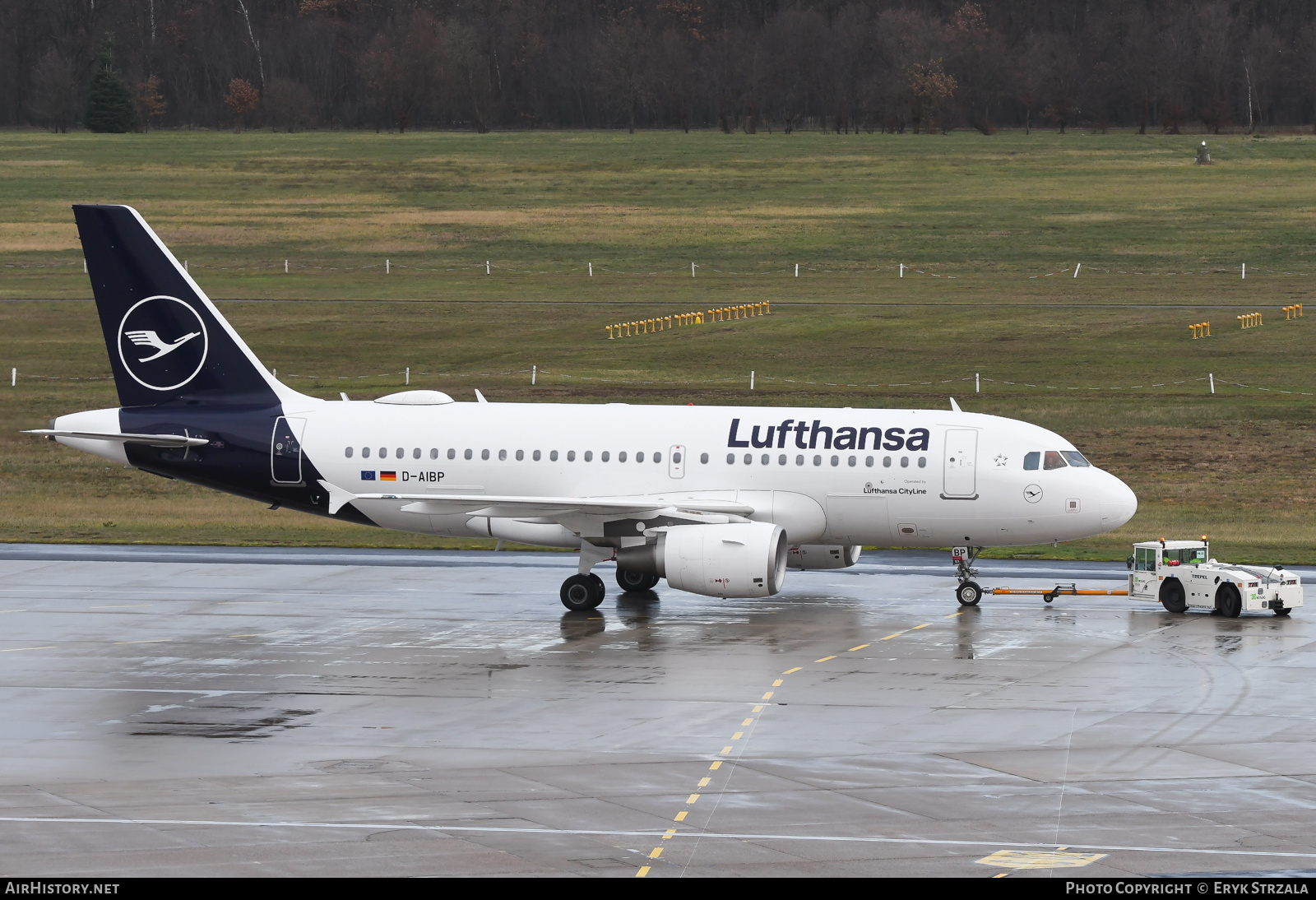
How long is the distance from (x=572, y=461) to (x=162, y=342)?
11.2 metres

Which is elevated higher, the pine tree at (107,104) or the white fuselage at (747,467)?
the pine tree at (107,104)

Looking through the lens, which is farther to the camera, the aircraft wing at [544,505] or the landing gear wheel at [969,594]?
the landing gear wheel at [969,594]

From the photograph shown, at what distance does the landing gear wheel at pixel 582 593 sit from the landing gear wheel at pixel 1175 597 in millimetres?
13606

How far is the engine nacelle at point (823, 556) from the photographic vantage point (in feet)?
139

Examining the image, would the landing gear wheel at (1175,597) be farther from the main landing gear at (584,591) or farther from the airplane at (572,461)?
the main landing gear at (584,591)

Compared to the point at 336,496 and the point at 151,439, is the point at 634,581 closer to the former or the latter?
the point at 336,496

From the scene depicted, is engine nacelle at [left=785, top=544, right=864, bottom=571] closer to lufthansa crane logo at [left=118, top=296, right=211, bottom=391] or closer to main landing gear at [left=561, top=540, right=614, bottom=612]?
main landing gear at [left=561, top=540, right=614, bottom=612]

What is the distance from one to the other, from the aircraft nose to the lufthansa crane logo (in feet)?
75.7

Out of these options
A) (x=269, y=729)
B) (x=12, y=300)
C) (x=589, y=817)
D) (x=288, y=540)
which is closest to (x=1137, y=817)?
(x=589, y=817)

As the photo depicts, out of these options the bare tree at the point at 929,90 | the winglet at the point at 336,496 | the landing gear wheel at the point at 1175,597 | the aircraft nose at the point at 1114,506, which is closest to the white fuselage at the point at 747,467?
the aircraft nose at the point at 1114,506

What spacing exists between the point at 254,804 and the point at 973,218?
107 m

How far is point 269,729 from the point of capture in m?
28.9

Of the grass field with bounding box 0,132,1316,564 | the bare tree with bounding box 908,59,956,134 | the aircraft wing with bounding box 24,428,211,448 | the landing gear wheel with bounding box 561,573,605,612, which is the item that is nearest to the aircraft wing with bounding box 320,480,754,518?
the landing gear wheel with bounding box 561,573,605,612

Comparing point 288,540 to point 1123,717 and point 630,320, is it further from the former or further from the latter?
point 630,320
